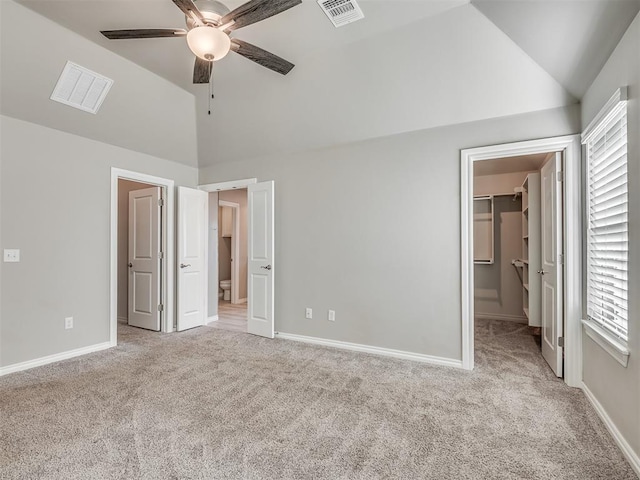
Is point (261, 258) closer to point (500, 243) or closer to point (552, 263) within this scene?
point (552, 263)

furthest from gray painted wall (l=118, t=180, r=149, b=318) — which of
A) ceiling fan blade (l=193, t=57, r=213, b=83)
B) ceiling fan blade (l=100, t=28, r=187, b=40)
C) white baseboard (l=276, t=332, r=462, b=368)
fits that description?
ceiling fan blade (l=100, t=28, r=187, b=40)

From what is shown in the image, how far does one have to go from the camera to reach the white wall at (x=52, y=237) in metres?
3.22

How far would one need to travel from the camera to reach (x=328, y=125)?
378 centimetres

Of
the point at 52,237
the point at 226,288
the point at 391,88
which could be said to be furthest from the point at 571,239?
the point at 226,288

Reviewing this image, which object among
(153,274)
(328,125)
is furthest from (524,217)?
(153,274)

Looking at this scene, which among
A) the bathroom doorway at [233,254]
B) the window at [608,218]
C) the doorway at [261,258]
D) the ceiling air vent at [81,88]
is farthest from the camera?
the bathroom doorway at [233,254]

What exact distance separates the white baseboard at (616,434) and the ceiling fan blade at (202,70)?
361 cm

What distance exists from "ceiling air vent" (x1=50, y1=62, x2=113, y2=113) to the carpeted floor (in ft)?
8.80

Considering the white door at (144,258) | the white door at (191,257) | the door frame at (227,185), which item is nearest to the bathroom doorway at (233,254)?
the white door at (191,257)

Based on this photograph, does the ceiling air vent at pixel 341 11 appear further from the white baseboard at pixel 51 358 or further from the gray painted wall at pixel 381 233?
the white baseboard at pixel 51 358

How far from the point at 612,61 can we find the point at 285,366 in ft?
11.5

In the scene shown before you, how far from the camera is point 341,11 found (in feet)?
8.36

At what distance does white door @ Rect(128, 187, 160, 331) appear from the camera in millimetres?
4719

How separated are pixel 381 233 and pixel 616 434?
238 cm
